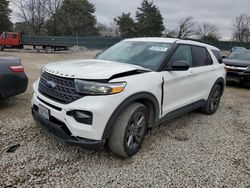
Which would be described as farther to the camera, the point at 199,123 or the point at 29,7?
the point at 29,7

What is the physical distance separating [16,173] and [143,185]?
1495 millimetres

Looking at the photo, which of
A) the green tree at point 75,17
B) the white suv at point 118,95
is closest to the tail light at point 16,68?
the white suv at point 118,95

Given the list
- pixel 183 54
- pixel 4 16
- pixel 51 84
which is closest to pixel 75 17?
pixel 4 16

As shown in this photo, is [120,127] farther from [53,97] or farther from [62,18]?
[62,18]

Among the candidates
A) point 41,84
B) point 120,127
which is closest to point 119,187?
point 120,127

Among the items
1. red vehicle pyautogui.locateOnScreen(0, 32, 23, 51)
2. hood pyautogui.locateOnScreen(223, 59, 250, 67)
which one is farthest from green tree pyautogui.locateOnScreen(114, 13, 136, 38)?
hood pyautogui.locateOnScreen(223, 59, 250, 67)

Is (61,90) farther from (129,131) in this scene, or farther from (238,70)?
(238,70)

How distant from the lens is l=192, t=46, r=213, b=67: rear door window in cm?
430

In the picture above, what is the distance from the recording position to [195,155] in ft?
10.6

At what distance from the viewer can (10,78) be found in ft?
14.4

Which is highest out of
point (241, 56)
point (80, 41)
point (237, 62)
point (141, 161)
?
point (80, 41)

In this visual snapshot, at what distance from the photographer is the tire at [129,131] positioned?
2773 millimetres

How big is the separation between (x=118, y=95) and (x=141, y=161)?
101cm

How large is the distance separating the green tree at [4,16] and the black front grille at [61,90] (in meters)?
44.5
